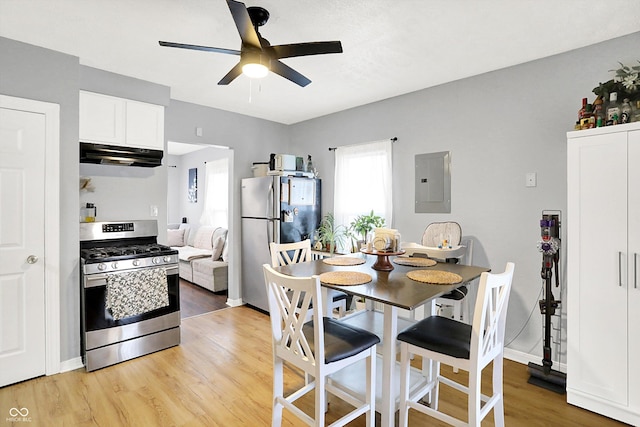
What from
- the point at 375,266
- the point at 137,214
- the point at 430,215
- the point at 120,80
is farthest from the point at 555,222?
the point at 120,80

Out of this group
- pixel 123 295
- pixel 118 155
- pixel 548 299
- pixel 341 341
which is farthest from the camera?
pixel 118 155

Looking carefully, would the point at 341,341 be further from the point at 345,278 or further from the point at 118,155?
the point at 118,155

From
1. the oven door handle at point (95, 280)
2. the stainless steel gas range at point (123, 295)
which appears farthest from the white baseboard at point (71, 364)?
the oven door handle at point (95, 280)

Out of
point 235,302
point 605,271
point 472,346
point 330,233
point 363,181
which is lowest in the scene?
point 235,302

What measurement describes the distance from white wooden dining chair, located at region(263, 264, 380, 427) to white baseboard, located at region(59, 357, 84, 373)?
Result: 2.10 metres

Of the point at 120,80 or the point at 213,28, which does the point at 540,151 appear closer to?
the point at 213,28

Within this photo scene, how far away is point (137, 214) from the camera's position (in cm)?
345

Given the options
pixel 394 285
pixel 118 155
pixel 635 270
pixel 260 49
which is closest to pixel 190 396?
pixel 394 285

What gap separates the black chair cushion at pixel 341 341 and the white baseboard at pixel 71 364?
89.9 inches

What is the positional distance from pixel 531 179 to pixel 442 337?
189 cm

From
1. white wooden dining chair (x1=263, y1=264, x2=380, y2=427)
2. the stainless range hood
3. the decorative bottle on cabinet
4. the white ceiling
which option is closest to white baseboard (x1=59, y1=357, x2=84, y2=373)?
the stainless range hood

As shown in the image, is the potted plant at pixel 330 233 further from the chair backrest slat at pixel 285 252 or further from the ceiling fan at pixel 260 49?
the ceiling fan at pixel 260 49

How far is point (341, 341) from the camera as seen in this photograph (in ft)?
5.72

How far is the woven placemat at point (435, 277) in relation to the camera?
178 centimetres
